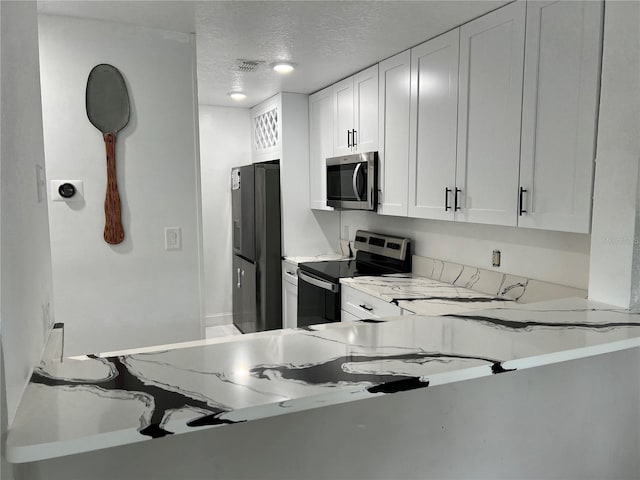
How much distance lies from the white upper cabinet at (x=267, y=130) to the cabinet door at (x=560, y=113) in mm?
2417

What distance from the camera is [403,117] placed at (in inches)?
113

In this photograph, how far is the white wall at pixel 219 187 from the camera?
474cm

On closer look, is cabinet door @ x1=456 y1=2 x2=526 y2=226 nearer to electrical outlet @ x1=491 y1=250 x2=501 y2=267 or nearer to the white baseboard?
electrical outlet @ x1=491 y1=250 x2=501 y2=267

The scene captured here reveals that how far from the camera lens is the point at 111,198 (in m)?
2.37

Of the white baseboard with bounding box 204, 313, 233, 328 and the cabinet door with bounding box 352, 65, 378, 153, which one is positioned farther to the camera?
the white baseboard with bounding box 204, 313, 233, 328

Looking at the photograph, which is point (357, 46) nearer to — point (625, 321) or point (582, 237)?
point (582, 237)

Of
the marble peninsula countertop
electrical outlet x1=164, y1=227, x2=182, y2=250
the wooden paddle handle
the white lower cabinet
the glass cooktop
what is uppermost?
the wooden paddle handle

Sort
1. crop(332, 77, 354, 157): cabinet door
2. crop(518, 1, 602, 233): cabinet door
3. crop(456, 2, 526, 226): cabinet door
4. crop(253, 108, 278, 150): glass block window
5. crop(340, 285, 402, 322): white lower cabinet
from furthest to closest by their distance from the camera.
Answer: crop(253, 108, 278, 150): glass block window, crop(332, 77, 354, 157): cabinet door, crop(340, 285, 402, 322): white lower cabinet, crop(456, 2, 526, 226): cabinet door, crop(518, 1, 602, 233): cabinet door

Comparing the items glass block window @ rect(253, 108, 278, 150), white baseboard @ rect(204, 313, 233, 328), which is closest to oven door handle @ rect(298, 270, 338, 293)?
glass block window @ rect(253, 108, 278, 150)

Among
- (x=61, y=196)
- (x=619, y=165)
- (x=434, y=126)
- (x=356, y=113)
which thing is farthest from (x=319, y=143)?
(x=619, y=165)

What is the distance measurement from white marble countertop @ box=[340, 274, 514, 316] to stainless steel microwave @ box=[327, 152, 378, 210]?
1.72 ft

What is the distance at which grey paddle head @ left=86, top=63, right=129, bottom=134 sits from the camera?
2314mm

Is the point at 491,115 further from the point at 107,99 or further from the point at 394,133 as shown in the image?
the point at 107,99

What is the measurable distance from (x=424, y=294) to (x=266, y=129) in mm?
2477
